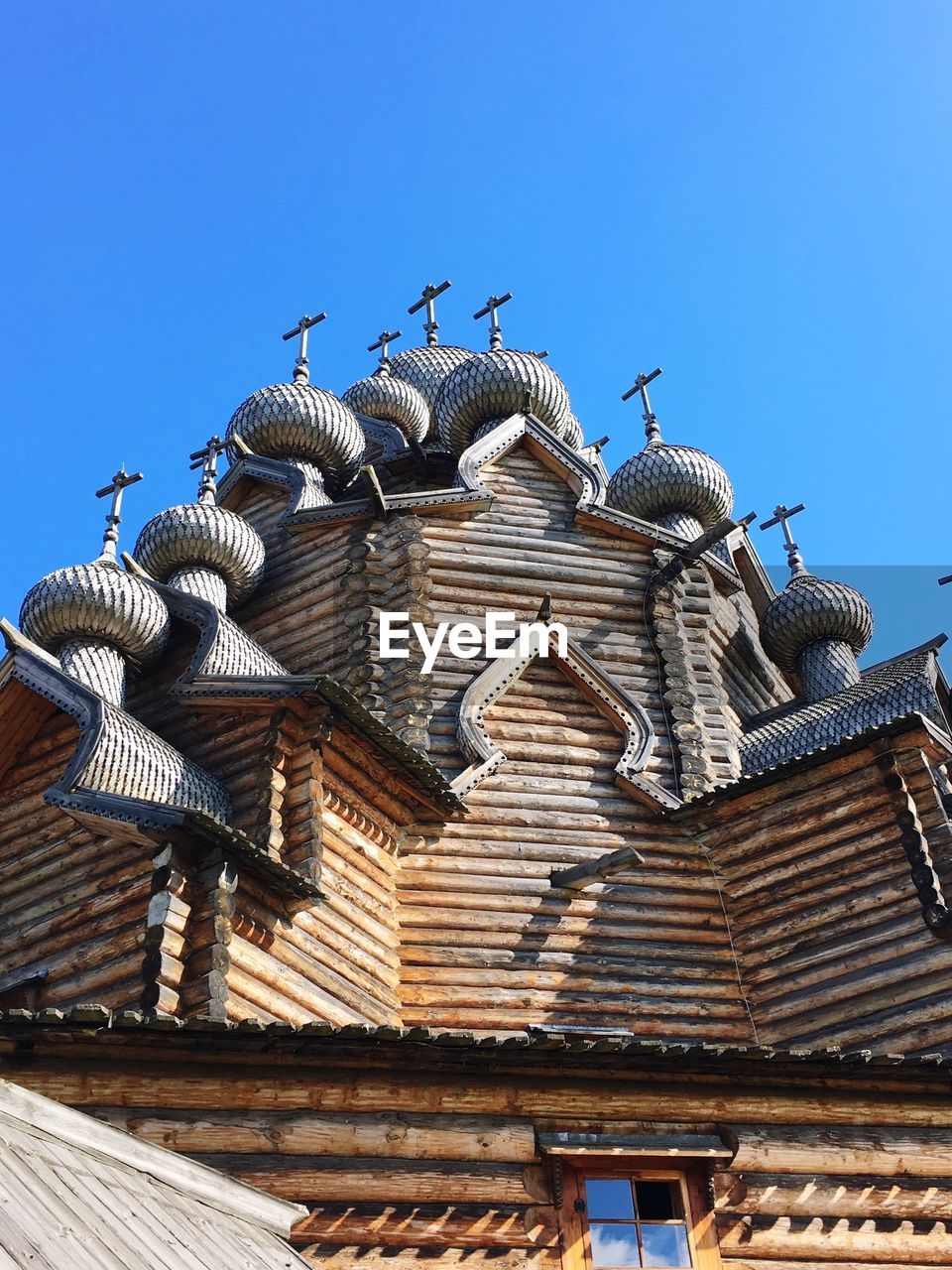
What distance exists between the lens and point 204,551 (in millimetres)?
14523

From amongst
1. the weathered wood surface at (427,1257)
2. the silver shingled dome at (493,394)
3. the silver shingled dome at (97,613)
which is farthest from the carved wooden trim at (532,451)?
the weathered wood surface at (427,1257)

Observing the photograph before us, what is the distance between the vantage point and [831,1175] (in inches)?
301

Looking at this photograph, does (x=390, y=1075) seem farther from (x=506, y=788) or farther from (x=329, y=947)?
(x=506, y=788)

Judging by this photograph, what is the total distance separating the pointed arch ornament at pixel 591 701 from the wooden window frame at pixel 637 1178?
484 centimetres

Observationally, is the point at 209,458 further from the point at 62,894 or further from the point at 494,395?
the point at 62,894

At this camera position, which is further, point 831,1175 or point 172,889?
point 172,889

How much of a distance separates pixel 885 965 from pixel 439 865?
3665 millimetres

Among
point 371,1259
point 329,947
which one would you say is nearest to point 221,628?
point 329,947

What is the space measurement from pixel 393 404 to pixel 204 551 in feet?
24.9

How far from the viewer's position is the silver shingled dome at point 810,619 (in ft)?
53.8

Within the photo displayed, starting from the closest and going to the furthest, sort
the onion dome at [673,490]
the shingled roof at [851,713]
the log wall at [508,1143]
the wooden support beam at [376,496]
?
the log wall at [508,1143] → the shingled roof at [851,713] → the wooden support beam at [376,496] → the onion dome at [673,490]

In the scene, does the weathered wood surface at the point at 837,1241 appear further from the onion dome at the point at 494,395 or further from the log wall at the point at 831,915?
the onion dome at the point at 494,395

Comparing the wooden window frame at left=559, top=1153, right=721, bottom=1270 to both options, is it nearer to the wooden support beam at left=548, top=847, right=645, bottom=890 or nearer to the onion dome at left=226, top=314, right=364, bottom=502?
the wooden support beam at left=548, top=847, right=645, bottom=890

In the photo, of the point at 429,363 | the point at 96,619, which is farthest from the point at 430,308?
the point at 96,619
